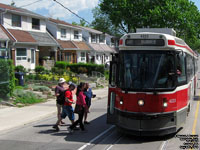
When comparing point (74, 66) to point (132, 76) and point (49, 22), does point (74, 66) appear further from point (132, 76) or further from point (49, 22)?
point (132, 76)

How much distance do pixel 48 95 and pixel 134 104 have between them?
11348mm

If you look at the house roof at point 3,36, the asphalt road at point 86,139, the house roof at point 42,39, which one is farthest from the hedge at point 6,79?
the house roof at point 42,39

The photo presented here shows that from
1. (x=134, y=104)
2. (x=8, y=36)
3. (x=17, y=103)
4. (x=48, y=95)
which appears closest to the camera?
(x=134, y=104)

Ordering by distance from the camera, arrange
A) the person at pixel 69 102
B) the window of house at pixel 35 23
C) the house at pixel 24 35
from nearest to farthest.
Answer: the person at pixel 69 102 → the house at pixel 24 35 → the window of house at pixel 35 23

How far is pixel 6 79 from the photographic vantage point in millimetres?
14898

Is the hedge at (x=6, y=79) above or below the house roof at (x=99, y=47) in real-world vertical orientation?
below

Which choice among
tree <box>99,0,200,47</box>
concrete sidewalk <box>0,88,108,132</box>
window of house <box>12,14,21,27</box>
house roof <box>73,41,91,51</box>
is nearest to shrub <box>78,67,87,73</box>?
window of house <box>12,14,21,27</box>

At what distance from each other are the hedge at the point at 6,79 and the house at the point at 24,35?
11.5 m

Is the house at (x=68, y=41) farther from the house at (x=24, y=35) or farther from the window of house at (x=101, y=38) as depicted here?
the window of house at (x=101, y=38)

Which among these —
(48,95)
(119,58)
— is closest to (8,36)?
(48,95)

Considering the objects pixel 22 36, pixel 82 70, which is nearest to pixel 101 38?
pixel 82 70

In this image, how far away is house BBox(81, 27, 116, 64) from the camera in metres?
47.5

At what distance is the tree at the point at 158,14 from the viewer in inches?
1524

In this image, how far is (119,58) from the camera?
853 centimetres
